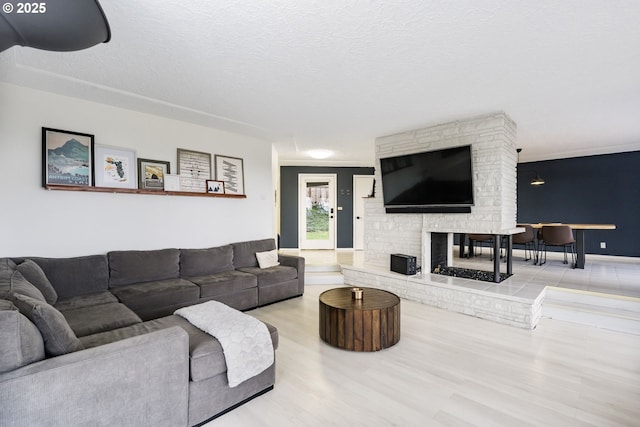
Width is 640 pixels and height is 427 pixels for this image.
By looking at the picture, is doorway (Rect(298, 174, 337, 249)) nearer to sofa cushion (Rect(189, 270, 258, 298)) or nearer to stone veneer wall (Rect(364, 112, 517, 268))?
stone veneer wall (Rect(364, 112, 517, 268))

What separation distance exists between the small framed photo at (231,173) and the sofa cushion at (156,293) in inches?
66.4

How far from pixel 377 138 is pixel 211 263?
3296 mm

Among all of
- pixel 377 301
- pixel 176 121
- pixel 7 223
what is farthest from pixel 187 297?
pixel 176 121

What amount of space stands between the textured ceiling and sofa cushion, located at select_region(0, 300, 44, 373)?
1.75 meters

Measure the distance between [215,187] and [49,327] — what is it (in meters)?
3.04

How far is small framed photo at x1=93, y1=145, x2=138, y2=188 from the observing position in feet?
10.7

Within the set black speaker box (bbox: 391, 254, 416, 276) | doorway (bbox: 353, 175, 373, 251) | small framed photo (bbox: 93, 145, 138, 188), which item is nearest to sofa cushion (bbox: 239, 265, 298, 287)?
black speaker box (bbox: 391, 254, 416, 276)

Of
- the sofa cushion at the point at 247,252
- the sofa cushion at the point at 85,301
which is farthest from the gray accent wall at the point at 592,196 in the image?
the sofa cushion at the point at 85,301

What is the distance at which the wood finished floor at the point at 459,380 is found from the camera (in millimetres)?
1779

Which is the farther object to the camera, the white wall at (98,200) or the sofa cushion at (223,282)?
the sofa cushion at (223,282)

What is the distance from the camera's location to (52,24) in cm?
140

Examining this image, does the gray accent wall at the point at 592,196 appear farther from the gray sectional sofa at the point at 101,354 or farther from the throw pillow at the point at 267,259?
the gray sectional sofa at the point at 101,354

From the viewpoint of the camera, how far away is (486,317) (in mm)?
3412

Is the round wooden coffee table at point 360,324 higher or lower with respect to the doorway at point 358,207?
lower
